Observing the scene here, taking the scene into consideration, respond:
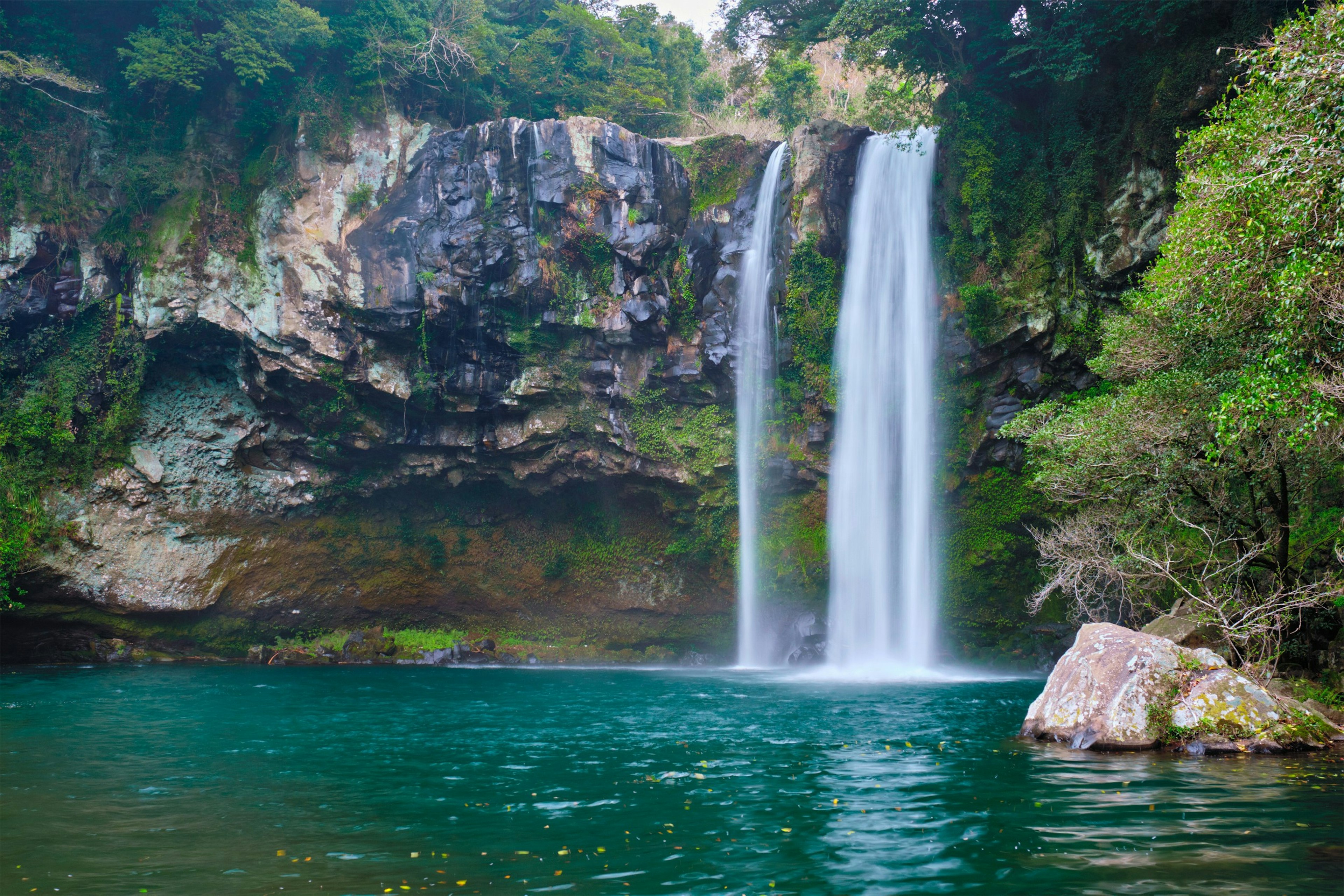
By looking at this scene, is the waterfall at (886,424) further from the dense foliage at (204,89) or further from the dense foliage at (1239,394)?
the dense foliage at (204,89)

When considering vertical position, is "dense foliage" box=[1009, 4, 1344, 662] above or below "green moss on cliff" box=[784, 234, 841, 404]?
below

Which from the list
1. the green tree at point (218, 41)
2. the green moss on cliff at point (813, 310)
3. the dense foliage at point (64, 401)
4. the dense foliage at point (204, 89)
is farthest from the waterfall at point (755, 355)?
the dense foliage at point (64, 401)

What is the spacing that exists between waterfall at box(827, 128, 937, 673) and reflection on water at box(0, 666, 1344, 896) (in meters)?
9.27

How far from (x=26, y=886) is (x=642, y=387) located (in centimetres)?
2075

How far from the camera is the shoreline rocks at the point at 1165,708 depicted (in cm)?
971

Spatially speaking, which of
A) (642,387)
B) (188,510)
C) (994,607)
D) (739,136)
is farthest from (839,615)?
(188,510)

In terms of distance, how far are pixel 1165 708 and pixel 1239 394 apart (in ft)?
12.7

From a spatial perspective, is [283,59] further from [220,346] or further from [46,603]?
[46,603]

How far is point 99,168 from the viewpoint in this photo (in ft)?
80.2

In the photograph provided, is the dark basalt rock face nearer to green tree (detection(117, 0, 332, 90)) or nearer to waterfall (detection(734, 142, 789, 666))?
waterfall (detection(734, 142, 789, 666))

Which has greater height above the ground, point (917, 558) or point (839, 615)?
point (917, 558)

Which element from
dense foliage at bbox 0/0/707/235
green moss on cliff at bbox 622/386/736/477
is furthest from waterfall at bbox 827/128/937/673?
dense foliage at bbox 0/0/707/235

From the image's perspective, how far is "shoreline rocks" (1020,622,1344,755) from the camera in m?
9.71

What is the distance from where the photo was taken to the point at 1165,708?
33.0ft
